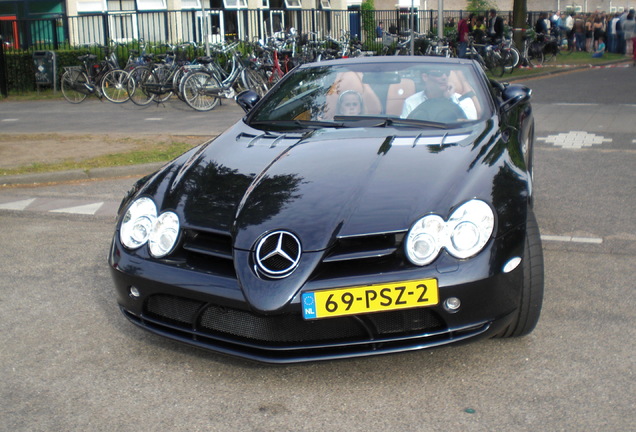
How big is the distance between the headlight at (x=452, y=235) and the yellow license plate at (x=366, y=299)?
0.12 meters

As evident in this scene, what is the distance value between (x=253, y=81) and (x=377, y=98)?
11701 millimetres

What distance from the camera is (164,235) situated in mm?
3812

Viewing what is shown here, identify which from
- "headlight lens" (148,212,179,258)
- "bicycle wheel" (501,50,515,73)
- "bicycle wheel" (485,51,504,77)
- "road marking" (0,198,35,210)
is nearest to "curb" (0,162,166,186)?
"road marking" (0,198,35,210)

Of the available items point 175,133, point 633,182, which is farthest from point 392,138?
point 175,133

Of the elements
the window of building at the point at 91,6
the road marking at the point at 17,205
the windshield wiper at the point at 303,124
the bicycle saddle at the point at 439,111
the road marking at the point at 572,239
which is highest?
the window of building at the point at 91,6

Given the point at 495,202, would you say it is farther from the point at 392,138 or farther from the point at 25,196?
the point at 25,196

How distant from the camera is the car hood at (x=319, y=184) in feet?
11.6

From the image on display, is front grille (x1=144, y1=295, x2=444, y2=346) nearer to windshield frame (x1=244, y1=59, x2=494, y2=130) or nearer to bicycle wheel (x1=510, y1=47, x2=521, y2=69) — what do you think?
windshield frame (x1=244, y1=59, x2=494, y2=130)

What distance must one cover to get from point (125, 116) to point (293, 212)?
11015 millimetres

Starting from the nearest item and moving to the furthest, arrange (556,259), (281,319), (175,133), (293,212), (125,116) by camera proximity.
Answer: (281,319)
(293,212)
(556,259)
(175,133)
(125,116)

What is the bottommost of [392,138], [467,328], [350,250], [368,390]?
[368,390]

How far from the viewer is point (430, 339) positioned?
354 cm

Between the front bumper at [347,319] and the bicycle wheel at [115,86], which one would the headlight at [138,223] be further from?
the bicycle wheel at [115,86]

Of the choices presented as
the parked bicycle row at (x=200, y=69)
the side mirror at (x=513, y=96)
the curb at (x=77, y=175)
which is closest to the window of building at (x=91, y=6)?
the parked bicycle row at (x=200, y=69)
